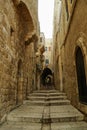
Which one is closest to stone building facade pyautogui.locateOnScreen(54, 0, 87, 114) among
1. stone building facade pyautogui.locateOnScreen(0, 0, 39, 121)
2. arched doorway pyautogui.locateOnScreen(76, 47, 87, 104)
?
arched doorway pyautogui.locateOnScreen(76, 47, 87, 104)

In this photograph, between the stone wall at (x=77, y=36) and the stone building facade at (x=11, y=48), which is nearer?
the stone wall at (x=77, y=36)

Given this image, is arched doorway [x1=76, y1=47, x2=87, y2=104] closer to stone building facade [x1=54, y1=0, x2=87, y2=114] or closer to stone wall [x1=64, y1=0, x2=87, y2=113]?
stone building facade [x1=54, y1=0, x2=87, y2=114]

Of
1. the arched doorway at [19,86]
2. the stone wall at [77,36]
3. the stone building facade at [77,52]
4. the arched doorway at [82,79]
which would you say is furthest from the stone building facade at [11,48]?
the arched doorway at [82,79]

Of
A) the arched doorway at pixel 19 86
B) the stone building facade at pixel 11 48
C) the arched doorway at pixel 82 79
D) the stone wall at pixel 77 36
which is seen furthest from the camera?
the arched doorway at pixel 19 86

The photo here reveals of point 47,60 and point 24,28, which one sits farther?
point 47,60

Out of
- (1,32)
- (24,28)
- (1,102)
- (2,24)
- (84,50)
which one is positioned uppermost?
(24,28)

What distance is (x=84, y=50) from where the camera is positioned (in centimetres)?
388

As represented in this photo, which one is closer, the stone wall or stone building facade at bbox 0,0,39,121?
the stone wall

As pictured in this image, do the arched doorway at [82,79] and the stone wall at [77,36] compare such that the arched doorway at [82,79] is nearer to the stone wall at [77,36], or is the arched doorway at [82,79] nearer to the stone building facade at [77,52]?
the stone building facade at [77,52]

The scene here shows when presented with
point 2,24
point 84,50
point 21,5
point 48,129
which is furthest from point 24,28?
point 48,129

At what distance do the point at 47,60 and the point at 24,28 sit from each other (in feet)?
86.2

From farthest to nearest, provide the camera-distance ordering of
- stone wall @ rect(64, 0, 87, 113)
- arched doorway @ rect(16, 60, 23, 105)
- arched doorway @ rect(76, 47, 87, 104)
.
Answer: arched doorway @ rect(16, 60, 23, 105) → arched doorway @ rect(76, 47, 87, 104) → stone wall @ rect(64, 0, 87, 113)

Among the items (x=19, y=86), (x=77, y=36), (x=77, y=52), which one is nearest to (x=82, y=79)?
(x=77, y=52)

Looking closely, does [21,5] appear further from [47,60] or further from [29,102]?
[47,60]
